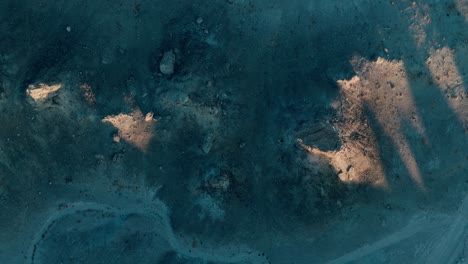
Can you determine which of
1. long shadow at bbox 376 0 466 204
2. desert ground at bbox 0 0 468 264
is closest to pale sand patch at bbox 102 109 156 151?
desert ground at bbox 0 0 468 264

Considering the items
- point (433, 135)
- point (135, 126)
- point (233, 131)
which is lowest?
point (135, 126)

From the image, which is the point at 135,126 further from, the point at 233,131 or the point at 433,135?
the point at 433,135

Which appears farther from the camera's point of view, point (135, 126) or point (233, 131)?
point (233, 131)

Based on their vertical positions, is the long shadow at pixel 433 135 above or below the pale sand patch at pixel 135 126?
above

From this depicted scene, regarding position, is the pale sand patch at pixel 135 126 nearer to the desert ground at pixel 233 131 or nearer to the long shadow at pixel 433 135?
the desert ground at pixel 233 131

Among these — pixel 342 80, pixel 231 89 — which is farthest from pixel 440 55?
pixel 231 89

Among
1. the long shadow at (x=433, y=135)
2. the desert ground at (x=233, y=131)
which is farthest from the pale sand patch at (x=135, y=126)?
the long shadow at (x=433, y=135)

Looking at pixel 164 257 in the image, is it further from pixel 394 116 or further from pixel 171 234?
pixel 394 116

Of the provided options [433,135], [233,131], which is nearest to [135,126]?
[233,131]
